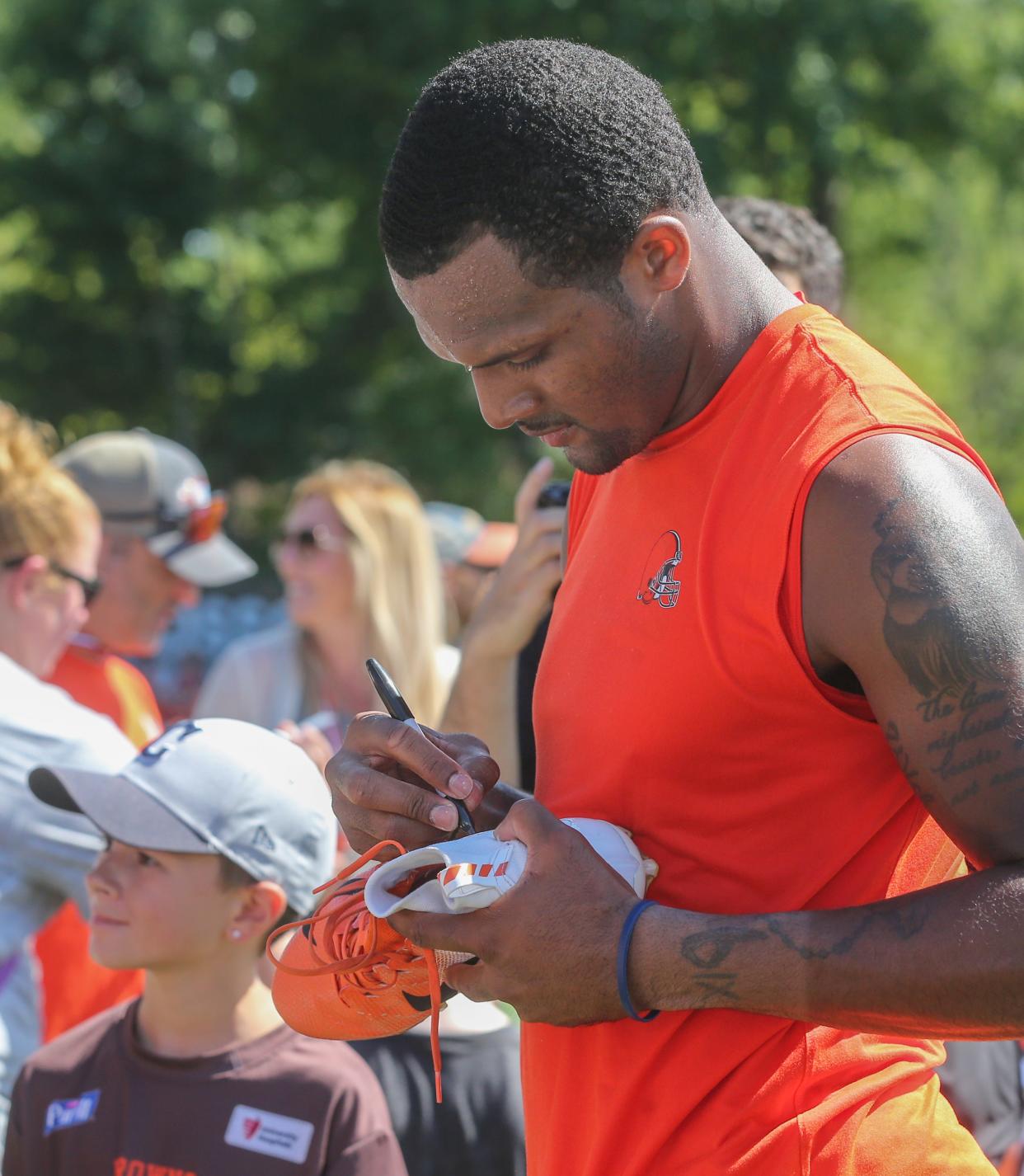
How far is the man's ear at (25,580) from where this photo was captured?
3855mm

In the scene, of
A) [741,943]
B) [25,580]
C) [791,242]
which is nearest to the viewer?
[741,943]

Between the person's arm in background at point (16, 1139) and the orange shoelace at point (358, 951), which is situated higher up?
the orange shoelace at point (358, 951)

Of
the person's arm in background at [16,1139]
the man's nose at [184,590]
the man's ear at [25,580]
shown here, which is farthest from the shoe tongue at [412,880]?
the man's nose at [184,590]

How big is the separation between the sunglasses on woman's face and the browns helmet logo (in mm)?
3608

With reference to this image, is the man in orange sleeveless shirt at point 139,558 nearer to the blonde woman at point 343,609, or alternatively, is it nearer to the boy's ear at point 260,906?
the blonde woman at point 343,609

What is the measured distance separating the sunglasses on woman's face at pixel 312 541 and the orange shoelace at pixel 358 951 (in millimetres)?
3402

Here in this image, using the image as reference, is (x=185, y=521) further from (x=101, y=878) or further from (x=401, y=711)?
(x=401, y=711)

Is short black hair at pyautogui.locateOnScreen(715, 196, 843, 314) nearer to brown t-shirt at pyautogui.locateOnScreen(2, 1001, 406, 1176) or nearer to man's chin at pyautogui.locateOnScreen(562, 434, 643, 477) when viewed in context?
man's chin at pyautogui.locateOnScreen(562, 434, 643, 477)

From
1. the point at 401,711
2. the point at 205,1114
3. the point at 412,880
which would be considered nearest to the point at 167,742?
the point at 205,1114

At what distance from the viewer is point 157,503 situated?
17.8 ft

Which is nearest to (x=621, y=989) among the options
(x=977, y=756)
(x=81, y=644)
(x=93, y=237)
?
(x=977, y=756)

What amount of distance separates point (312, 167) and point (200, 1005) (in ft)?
51.8

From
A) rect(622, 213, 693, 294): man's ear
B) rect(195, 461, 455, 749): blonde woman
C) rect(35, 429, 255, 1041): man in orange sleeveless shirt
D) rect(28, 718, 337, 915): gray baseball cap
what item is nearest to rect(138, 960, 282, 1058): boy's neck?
rect(28, 718, 337, 915): gray baseball cap

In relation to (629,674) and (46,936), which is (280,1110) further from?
(629,674)
